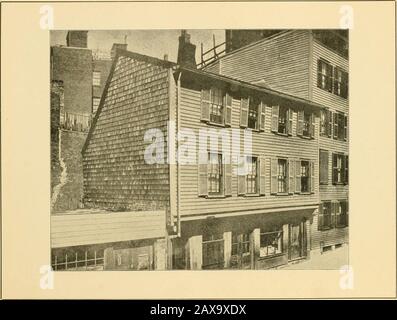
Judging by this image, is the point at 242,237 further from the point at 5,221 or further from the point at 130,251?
the point at 5,221

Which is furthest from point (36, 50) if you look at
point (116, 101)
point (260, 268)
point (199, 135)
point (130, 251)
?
point (260, 268)

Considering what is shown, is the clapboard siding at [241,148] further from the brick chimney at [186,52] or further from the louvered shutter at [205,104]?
the brick chimney at [186,52]

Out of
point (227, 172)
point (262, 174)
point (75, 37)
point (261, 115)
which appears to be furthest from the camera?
point (261, 115)

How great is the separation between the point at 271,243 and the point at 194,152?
59.6 inches

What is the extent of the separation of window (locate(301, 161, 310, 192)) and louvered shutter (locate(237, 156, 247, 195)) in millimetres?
676

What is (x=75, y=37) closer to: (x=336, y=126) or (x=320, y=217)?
(x=336, y=126)

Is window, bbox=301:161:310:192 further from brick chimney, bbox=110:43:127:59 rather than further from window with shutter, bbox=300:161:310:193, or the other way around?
brick chimney, bbox=110:43:127:59

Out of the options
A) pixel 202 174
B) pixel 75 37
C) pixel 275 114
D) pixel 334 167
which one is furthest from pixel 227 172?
pixel 75 37

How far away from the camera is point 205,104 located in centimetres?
462

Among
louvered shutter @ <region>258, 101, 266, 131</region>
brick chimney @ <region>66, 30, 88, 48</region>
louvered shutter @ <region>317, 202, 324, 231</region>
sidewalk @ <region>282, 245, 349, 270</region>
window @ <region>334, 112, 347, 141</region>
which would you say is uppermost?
brick chimney @ <region>66, 30, 88, 48</region>

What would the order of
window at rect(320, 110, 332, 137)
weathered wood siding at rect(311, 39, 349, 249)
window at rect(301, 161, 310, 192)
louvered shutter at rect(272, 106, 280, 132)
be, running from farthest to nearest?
1. louvered shutter at rect(272, 106, 280, 132)
2. window at rect(301, 161, 310, 192)
3. window at rect(320, 110, 332, 137)
4. weathered wood siding at rect(311, 39, 349, 249)

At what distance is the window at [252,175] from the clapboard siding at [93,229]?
Answer: 131 cm

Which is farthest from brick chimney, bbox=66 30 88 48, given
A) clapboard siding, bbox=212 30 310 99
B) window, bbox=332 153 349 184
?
window, bbox=332 153 349 184

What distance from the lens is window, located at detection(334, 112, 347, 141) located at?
4.37 m
